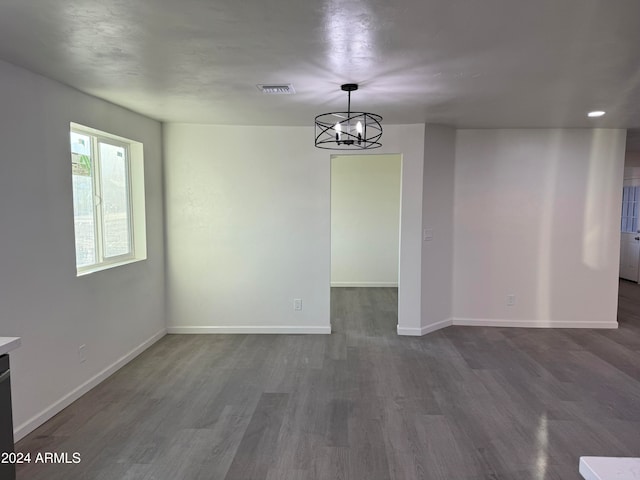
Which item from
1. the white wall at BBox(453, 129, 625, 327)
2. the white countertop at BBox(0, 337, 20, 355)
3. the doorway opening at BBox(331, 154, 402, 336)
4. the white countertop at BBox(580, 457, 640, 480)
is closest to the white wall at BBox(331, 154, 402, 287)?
the doorway opening at BBox(331, 154, 402, 336)

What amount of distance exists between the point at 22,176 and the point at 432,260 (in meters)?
3.89

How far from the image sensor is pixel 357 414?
2.88 m

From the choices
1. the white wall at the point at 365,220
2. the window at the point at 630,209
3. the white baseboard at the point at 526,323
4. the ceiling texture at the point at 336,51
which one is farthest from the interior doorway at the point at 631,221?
the ceiling texture at the point at 336,51

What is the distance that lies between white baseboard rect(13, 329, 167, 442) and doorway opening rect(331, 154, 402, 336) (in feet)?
11.9

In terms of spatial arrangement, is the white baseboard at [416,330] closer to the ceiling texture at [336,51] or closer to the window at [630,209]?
the ceiling texture at [336,51]

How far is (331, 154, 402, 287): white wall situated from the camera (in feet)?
23.7

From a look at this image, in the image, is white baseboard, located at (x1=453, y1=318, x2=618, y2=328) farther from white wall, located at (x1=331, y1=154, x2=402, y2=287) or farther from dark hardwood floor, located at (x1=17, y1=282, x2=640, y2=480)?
white wall, located at (x1=331, y1=154, x2=402, y2=287)

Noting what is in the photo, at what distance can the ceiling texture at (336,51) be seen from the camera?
5.86ft

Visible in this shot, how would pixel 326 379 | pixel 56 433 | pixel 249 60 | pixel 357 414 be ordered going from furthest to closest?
pixel 326 379 < pixel 357 414 < pixel 56 433 < pixel 249 60

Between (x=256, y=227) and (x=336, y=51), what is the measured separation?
2.69 meters

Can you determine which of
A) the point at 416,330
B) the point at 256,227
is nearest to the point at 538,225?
the point at 416,330

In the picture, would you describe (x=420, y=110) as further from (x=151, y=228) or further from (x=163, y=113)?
(x=151, y=228)

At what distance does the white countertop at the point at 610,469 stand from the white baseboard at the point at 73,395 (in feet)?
9.84

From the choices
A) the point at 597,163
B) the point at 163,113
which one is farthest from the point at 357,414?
the point at 597,163
